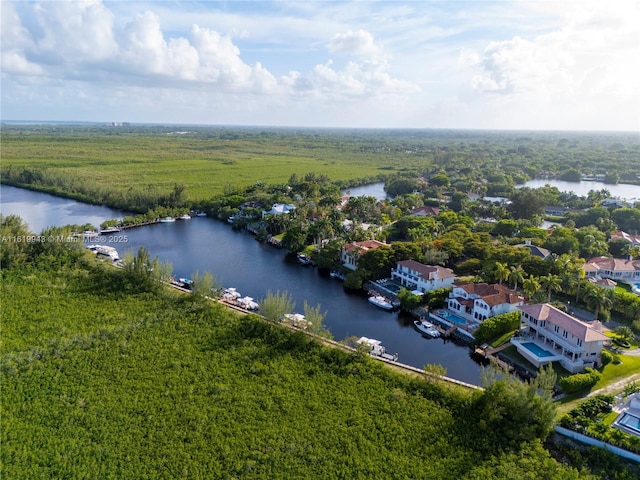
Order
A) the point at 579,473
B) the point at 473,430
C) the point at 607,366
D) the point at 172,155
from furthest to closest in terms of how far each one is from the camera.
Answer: the point at 172,155, the point at 607,366, the point at 473,430, the point at 579,473

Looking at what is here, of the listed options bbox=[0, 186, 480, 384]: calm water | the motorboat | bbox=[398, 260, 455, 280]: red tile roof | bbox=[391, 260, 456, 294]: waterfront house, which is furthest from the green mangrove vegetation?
bbox=[398, 260, 455, 280]: red tile roof

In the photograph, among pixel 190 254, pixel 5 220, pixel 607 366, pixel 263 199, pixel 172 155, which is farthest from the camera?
pixel 172 155

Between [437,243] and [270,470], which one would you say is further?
[437,243]

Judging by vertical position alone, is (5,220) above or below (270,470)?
above

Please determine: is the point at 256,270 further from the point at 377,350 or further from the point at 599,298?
the point at 599,298

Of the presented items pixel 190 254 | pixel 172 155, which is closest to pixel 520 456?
pixel 190 254

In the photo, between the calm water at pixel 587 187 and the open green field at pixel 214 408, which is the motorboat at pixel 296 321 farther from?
the calm water at pixel 587 187

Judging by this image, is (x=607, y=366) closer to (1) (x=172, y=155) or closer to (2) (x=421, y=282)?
(2) (x=421, y=282)

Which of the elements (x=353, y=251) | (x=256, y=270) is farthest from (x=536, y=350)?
(x=256, y=270)
